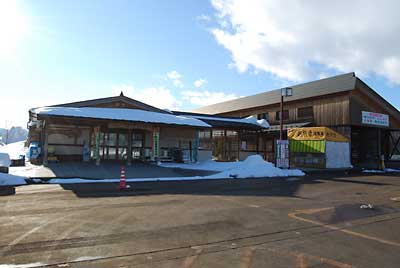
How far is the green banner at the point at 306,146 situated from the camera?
27.0 meters

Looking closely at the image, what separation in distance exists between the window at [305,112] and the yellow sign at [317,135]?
17.2 feet

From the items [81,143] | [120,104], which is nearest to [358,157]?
[120,104]

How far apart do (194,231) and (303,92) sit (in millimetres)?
31638

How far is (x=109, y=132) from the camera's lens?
950 inches

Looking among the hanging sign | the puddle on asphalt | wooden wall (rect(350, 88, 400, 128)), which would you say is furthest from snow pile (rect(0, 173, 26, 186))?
Answer: wooden wall (rect(350, 88, 400, 128))

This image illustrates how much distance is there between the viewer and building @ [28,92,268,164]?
20234mm

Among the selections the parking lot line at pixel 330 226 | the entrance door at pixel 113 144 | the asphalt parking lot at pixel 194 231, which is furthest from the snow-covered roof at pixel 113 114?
the parking lot line at pixel 330 226

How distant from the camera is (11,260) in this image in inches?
180

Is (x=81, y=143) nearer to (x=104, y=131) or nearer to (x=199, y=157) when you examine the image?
(x=104, y=131)

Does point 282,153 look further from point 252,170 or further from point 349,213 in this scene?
point 349,213

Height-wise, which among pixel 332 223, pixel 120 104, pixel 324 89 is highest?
pixel 324 89

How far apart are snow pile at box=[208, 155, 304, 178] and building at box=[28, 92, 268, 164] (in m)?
4.44

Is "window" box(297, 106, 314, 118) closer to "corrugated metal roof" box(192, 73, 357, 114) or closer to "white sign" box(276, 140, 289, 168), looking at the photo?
"corrugated metal roof" box(192, 73, 357, 114)

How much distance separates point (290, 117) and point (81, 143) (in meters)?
23.0
